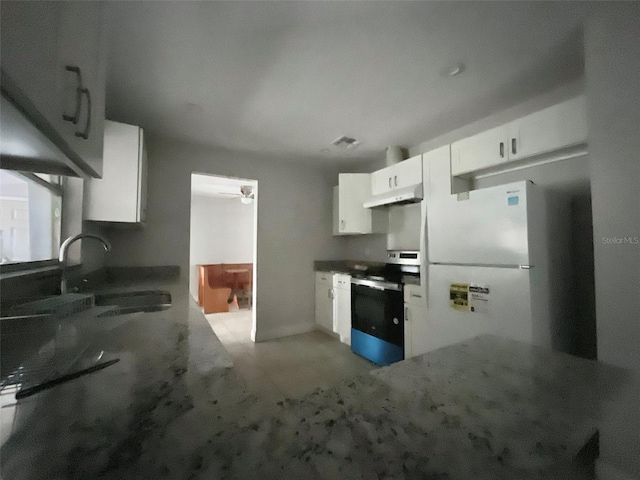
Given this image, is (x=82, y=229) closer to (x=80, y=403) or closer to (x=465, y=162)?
(x=80, y=403)

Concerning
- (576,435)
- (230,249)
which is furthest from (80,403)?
(230,249)

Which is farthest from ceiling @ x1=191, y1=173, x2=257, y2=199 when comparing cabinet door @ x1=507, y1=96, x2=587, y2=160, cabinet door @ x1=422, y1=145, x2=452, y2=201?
cabinet door @ x1=507, y1=96, x2=587, y2=160

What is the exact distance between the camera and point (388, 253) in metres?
3.20

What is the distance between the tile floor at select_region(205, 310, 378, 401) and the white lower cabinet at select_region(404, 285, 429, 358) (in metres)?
0.46

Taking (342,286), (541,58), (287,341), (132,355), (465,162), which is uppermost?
(541,58)

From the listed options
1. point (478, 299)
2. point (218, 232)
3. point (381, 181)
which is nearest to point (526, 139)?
point (478, 299)

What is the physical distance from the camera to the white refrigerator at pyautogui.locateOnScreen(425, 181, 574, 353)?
5.06ft

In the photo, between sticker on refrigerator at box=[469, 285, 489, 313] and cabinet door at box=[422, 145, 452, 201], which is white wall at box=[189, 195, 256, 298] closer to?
cabinet door at box=[422, 145, 452, 201]

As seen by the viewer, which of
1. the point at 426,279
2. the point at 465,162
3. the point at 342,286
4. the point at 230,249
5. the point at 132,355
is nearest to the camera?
the point at 132,355

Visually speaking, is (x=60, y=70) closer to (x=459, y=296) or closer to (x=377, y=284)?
(x=459, y=296)

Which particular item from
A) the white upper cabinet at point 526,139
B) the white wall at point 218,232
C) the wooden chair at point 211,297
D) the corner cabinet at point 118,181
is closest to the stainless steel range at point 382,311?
the white upper cabinet at point 526,139

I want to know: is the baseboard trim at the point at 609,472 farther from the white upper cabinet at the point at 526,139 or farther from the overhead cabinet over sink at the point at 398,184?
the overhead cabinet over sink at the point at 398,184

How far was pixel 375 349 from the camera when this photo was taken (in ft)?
8.51

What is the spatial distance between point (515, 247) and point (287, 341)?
268 centimetres
